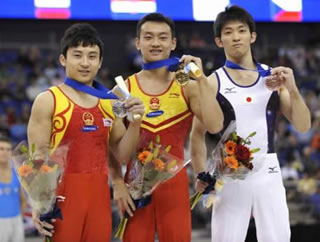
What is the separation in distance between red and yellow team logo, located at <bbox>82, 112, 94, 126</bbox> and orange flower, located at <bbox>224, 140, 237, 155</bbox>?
84 cm

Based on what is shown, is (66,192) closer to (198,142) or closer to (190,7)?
(198,142)

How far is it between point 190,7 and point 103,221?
5349 millimetres

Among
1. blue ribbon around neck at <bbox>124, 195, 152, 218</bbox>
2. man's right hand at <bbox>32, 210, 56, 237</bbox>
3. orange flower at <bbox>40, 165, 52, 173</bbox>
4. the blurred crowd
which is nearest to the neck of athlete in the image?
blue ribbon around neck at <bbox>124, 195, 152, 218</bbox>

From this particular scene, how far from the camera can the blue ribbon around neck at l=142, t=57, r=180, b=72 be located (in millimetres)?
4321

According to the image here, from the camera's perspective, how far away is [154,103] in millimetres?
4371

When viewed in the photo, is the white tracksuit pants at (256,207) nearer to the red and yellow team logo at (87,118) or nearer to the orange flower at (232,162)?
the orange flower at (232,162)

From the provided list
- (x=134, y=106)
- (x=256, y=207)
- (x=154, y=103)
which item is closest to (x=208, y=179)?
(x=256, y=207)

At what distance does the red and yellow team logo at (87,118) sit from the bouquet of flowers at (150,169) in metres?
0.35

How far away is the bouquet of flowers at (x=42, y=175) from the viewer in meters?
3.85

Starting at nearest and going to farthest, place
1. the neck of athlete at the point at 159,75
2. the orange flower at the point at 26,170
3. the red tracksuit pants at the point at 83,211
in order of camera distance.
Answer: the orange flower at the point at 26,170 → the red tracksuit pants at the point at 83,211 → the neck of athlete at the point at 159,75

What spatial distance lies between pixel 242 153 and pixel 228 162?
0.33 ft

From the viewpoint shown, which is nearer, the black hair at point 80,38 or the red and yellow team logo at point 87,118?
the red and yellow team logo at point 87,118

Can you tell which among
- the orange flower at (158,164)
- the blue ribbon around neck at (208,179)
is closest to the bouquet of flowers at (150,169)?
the orange flower at (158,164)

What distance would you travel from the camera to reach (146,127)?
435 centimetres
